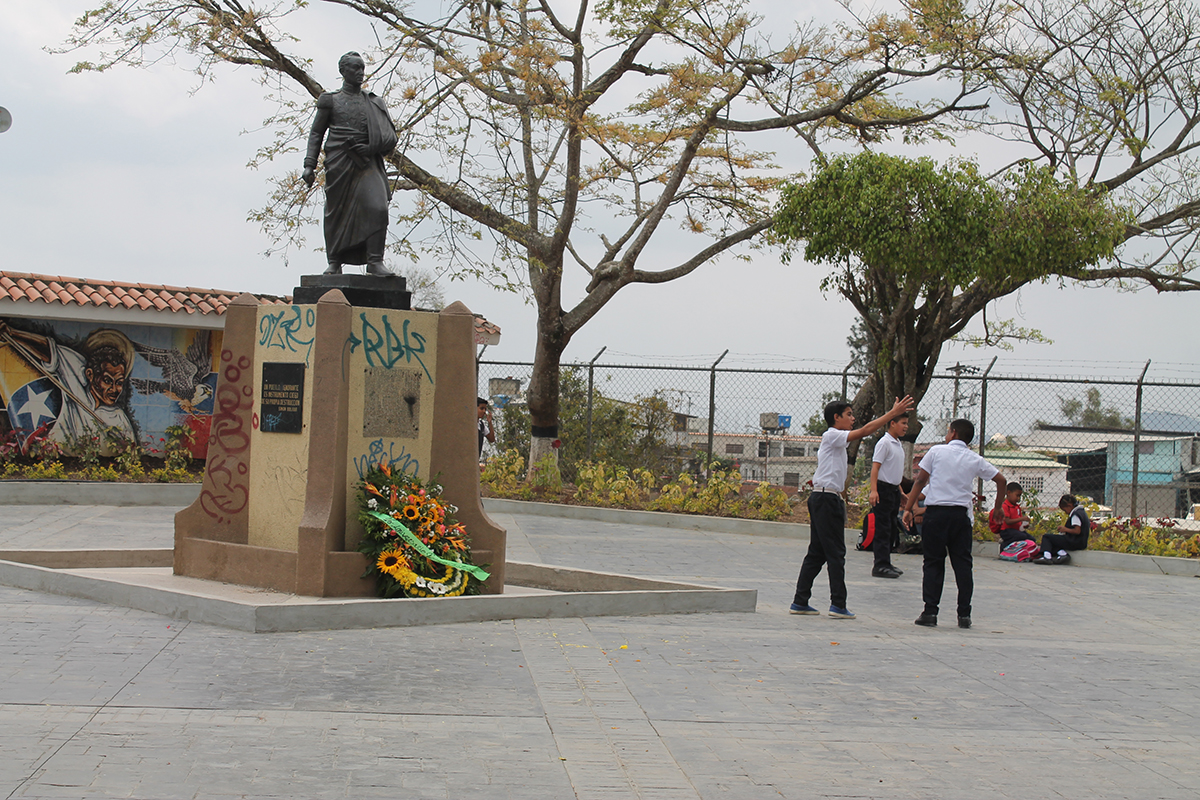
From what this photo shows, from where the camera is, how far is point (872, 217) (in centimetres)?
1420

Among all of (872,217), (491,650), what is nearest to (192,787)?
(491,650)

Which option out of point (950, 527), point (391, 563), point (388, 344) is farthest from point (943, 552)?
point (388, 344)

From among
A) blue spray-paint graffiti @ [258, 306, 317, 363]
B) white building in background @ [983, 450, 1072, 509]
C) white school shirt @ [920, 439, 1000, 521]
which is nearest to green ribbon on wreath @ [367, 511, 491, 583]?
blue spray-paint graffiti @ [258, 306, 317, 363]

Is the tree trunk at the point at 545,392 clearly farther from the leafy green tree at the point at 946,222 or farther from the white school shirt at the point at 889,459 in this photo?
the white school shirt at the point at 889,459

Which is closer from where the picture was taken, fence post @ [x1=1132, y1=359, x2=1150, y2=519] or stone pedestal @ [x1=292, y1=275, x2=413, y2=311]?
stone pedestal @ [x1=292, y1=275, x2=413, y2=311]

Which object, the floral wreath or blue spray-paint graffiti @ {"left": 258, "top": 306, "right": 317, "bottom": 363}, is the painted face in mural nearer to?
blue spray-paint graffiti @ {"left": 258, "top": 306, "right": 317, "bottom": 363}

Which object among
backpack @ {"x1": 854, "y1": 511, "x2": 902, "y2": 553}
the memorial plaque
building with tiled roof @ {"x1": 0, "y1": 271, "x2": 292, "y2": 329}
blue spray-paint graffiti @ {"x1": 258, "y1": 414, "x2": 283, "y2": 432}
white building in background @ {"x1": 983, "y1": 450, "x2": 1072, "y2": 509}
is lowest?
backpack @ {"x1": 854, "y1": 511, "x2": 902, "y2": 553}

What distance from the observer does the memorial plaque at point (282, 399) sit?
8.47 meters

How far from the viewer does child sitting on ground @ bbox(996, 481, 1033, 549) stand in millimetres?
13959

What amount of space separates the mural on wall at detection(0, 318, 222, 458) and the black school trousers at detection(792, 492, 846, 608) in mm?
12072

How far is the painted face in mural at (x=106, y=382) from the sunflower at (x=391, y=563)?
11.7 meters

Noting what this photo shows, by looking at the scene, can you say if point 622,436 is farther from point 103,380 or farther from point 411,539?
point 411,539

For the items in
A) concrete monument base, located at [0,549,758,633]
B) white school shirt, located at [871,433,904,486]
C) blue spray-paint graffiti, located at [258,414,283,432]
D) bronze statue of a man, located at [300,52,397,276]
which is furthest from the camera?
white school shirt, located at [871,433,904,486]

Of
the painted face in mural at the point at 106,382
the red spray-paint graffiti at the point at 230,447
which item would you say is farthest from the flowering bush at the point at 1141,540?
the painted face in mural at the point at 106,382
